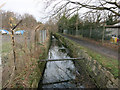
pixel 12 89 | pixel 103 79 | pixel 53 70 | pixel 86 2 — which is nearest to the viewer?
pixel 12 89

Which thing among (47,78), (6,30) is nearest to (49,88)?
(47,78)

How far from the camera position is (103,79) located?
364 centimetres

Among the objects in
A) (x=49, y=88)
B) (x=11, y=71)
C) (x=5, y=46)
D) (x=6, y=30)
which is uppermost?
(x=6, y=30)

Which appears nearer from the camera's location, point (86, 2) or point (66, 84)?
point (66, 84)

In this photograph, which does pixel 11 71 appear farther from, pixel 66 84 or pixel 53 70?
pixel 53 70

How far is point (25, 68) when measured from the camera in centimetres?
315

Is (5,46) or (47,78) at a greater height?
(5,46)

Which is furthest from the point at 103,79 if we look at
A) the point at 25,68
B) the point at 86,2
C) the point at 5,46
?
the point at 86,2

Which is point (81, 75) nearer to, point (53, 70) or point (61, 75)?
point (61, 75)

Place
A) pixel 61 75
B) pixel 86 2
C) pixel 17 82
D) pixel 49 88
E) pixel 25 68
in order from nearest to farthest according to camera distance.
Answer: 1. pixel 17 82
2. pixel 25 68
3. pixel 49 88
4. pixel 61 75
5. pixel 86 2

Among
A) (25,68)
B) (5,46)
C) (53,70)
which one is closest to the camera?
(5,46)

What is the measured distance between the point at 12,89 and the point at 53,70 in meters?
3.71

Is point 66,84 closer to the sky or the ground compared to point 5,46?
closer to the ground

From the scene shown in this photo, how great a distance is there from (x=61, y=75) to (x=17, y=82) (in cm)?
316
